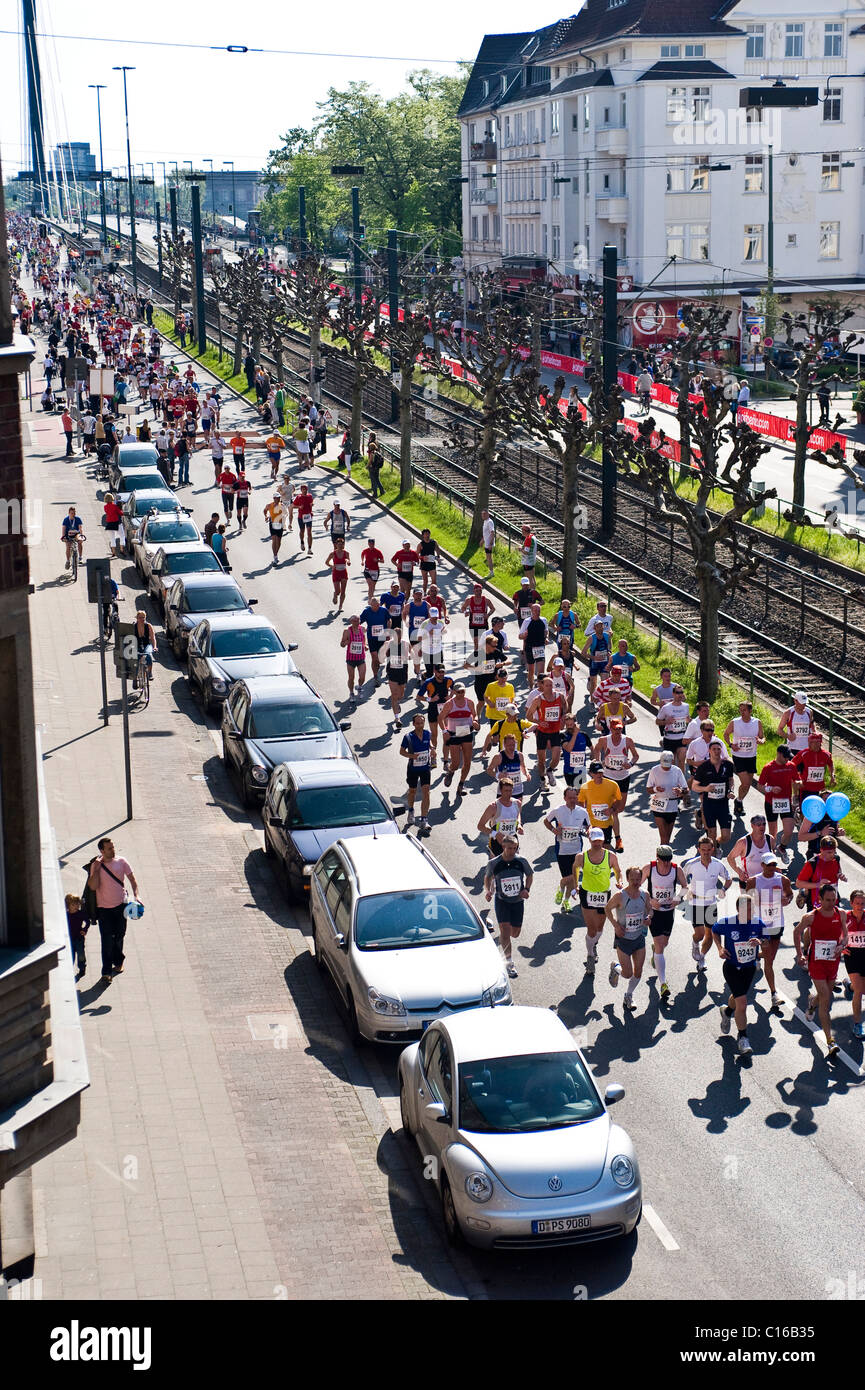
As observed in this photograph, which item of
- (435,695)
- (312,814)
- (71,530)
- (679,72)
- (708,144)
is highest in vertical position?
(679,72)

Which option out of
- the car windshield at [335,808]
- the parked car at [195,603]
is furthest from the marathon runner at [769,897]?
the parked car at [195,603]

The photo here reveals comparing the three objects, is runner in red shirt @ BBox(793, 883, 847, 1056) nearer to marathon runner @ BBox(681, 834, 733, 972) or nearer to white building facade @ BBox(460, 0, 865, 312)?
marathon runner @ BBox(681, 834, 733, 972)

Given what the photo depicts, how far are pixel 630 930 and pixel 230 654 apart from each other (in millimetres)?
11820

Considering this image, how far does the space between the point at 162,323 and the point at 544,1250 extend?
83.6m

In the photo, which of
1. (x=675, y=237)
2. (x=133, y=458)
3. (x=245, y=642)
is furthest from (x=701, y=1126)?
(x=675, y=237)

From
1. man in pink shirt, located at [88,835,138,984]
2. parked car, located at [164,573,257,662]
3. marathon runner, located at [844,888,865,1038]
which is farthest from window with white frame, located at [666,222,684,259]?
marathon runner, located at [844,888,865,1038]

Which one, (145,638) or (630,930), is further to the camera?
(145,638)

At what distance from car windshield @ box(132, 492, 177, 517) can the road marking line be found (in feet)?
88.6

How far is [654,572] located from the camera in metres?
36.2

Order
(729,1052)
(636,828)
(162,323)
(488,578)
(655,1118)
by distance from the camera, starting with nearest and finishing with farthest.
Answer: (655,1118)
(729,1052)
(636,828)
(488,578)
(162,323)

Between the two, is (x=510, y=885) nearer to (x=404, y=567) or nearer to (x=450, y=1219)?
(x=450, y=1219)

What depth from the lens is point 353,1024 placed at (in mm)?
15203

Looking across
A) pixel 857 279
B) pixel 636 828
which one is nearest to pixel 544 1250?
pixel 636 828

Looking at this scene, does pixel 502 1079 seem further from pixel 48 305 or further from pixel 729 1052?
pixel 48 305
